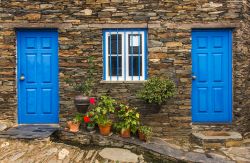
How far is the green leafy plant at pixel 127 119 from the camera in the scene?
586 centimetres

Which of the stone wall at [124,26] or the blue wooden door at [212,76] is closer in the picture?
the stone wall at [124,26]

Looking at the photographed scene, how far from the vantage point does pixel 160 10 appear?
643cm

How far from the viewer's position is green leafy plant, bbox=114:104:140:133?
586 centimetres

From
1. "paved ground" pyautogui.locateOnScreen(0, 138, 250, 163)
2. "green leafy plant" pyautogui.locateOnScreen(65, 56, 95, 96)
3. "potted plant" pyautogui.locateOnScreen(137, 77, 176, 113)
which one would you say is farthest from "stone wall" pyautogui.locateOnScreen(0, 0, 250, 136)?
"paved ground" pyautogui.locateOnScreen(0, 138, 250, 163)

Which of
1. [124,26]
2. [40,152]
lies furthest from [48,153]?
[124,26]

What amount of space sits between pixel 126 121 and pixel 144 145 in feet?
2.22

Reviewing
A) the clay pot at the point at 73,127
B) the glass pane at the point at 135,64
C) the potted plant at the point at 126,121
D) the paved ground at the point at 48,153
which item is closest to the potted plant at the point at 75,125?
the clay pot at the point at 73,127

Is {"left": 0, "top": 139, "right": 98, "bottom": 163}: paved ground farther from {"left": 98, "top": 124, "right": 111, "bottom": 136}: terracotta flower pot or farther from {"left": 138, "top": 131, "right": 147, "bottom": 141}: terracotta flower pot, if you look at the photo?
{"left": 138, "top": 131, "right": 147, "bottom": 141}: terracotta flower pot

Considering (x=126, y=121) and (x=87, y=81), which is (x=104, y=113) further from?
(x=87, y=81)

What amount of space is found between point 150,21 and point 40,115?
3.54m

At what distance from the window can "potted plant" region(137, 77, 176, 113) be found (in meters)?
0.52

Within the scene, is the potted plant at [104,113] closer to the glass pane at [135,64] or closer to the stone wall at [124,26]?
the stone wall at [124,26]

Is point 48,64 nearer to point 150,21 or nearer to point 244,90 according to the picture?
point 150,21

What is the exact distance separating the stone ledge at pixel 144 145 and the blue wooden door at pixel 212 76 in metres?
1.41
